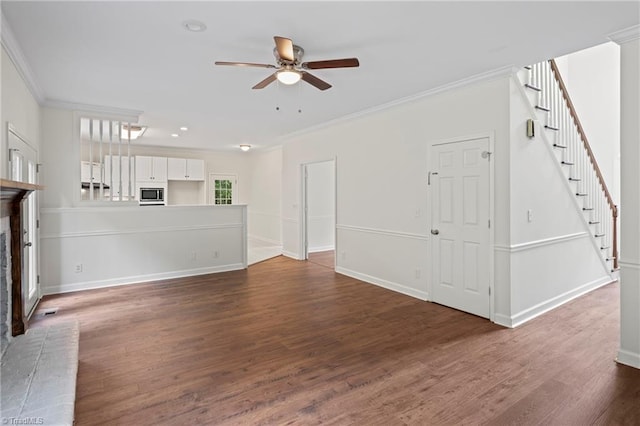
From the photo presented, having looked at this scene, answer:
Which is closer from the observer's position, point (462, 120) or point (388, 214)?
point (462, 120)

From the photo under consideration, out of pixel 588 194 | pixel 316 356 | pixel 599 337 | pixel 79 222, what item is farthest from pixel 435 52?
pixel 79 222

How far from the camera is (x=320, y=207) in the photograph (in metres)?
8.37

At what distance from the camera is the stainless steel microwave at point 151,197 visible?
28.1ft

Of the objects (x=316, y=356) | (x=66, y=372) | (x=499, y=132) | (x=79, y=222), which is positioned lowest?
(x=316, y=356)

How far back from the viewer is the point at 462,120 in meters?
3.97

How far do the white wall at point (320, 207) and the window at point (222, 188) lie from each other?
3059 millimetres

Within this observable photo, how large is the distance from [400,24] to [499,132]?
5.65 feet

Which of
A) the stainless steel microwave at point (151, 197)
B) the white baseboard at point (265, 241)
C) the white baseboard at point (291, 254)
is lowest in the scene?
the white baseboard at point (291, 254)

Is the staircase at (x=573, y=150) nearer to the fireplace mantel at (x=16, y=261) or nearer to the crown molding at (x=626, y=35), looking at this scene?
the crown molding at (x=626, y=35)

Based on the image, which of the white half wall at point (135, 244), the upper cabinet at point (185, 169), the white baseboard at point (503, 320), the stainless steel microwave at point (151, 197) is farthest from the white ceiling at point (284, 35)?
the upper cabinet at point (185, 169)

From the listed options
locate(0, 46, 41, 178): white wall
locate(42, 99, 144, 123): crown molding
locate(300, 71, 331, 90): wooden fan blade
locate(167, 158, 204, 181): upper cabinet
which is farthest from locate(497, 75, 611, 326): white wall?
locate(167, 158, 204, 181): upper cabinet

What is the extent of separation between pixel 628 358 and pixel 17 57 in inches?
231

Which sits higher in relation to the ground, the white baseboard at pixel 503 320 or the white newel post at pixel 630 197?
the white newel post at pixel 630 197

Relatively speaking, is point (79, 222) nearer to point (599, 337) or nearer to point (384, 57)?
point (384, 57)
